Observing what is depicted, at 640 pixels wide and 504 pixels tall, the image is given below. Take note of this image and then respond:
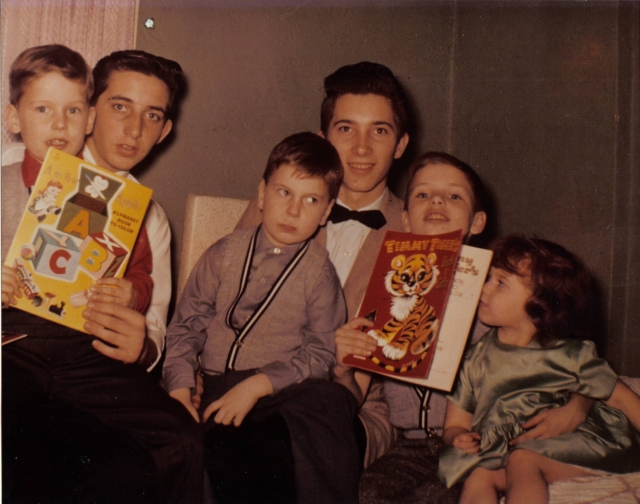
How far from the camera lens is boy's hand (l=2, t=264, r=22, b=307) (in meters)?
1.00

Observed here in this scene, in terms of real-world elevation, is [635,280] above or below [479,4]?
below

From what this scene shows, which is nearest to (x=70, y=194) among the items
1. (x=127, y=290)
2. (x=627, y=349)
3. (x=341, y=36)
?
(x=127, y=290)

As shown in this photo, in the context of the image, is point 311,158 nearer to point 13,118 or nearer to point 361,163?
point 361,163

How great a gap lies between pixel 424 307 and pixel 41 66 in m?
0.91

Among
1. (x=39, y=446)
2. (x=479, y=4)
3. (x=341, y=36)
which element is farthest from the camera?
(x=479, y=4)

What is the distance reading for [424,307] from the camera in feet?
3.60

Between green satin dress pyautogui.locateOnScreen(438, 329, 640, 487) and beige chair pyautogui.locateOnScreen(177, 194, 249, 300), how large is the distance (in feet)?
2.49

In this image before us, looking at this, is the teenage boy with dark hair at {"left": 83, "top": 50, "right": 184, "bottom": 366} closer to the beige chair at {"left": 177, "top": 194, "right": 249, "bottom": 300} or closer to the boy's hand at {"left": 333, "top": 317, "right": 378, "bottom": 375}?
the beige chair at {"left": 177, "top": 194, "right": 249, "bottom": 300}

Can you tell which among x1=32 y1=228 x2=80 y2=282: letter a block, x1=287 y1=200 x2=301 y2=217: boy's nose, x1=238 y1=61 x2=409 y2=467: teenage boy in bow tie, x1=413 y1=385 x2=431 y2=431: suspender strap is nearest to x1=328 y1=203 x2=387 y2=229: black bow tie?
x1=238 y1=61 x2=409 y2=467: teenage boy in bow tie

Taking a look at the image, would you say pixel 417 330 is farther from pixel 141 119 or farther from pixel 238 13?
pixel 238 13

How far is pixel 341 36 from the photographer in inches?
65.6

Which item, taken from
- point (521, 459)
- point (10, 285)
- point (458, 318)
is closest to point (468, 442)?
point (521, 459)

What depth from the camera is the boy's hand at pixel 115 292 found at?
3.48 ft

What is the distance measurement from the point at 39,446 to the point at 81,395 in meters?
0.11
